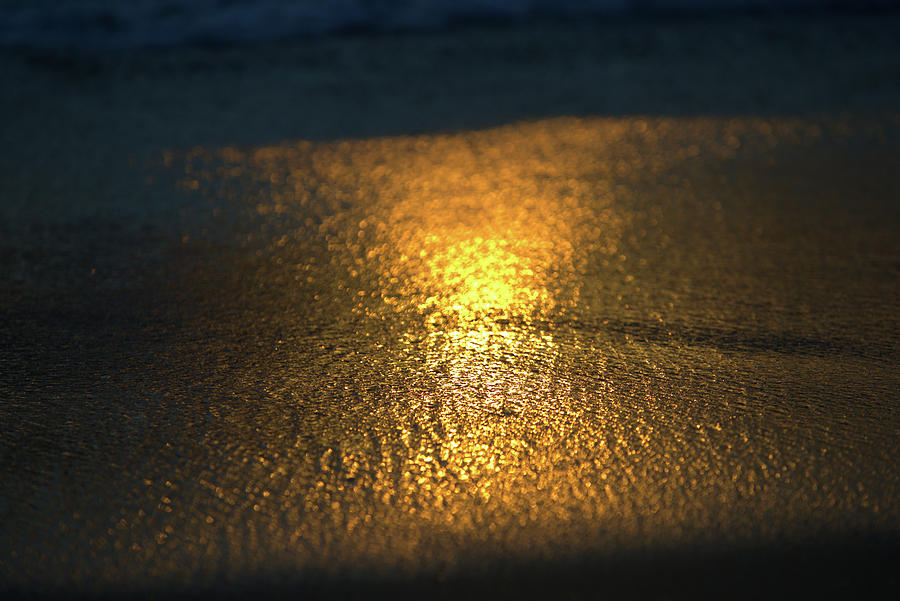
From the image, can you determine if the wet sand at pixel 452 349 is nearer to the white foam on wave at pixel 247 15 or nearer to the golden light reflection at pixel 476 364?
the golden light reflection at pixel 476 364

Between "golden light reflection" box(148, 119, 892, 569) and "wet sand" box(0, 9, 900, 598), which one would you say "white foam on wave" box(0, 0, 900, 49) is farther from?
"golden light reflection" box(148, 119, 892, 569)

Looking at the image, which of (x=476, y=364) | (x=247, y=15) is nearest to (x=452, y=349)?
(x=476, y=364)

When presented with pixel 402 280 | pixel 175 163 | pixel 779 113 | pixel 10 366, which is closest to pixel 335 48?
pixel 175 163

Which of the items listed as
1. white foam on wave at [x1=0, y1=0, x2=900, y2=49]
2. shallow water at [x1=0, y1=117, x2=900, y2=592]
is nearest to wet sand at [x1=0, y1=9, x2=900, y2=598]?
shallow water at [x1=0, y1=117, x2=900, y2=592]

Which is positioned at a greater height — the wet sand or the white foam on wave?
the white foam on wave

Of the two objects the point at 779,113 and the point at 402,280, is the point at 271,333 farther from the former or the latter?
the point at 779,113

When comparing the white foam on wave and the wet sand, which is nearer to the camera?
the wet sand
